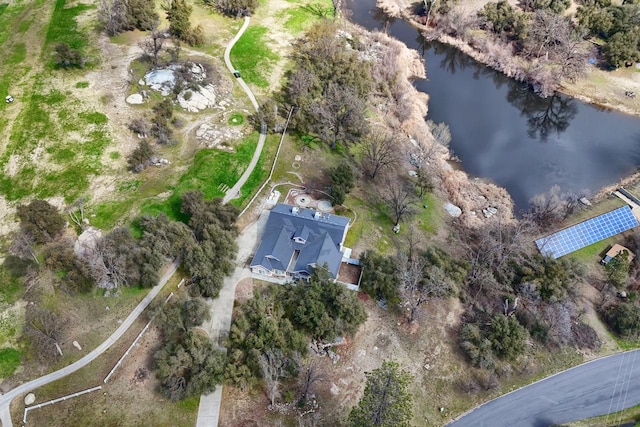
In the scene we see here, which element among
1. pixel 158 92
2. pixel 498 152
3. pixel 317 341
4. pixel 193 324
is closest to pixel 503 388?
pixel 317 341

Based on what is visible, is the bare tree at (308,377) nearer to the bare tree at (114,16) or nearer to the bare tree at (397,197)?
the bare tree at (397,197)

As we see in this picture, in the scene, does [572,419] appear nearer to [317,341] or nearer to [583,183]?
[317,341]

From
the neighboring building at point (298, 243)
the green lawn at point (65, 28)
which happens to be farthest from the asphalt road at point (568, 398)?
the green lawn at point (65, 28)

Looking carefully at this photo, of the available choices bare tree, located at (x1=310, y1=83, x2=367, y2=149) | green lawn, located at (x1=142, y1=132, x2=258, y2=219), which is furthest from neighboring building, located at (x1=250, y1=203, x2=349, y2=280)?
bare tree, located at (x1=310, y1=83, x2=367, y2=149)

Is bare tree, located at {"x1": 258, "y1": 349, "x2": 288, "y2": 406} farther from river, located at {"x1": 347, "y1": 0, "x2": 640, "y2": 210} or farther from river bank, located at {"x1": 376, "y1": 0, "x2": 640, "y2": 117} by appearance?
river bank, located at {"x1": 376, "y1": 0, "x2": 640, "y2": 117}

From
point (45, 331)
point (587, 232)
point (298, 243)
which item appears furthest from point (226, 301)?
point (587, 232)
